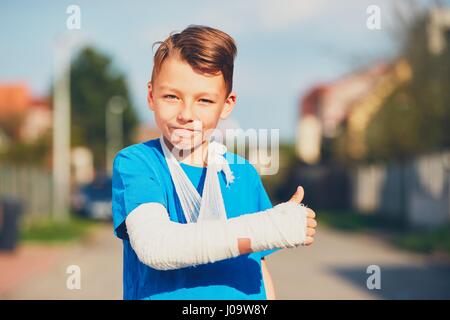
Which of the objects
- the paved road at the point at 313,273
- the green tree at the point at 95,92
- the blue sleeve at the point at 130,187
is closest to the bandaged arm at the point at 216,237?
the blue sleeve at the point at 130,187

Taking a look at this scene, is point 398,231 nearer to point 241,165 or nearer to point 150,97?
point 241,165

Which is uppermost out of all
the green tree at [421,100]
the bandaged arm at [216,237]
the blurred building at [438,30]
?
the blurred building at [438,30]

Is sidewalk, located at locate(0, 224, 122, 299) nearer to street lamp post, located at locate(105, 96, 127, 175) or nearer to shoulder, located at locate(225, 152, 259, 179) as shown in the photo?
shoulder, located at locate(225, 152, 259, 179)

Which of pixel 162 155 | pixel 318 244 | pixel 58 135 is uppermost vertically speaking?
pixel 58 135

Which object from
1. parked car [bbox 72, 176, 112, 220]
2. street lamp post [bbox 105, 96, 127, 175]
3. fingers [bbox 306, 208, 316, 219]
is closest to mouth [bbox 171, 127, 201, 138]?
fingers [bbox 306, 208, 316, 219]

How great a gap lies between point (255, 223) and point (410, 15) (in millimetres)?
20106

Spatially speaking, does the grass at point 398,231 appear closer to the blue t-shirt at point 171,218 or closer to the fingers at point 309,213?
the blue t-shirt at point 171,218

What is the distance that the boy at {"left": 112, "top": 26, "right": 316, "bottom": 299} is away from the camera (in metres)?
1.89

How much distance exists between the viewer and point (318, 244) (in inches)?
719

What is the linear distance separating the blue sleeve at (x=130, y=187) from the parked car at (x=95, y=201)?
25541mm

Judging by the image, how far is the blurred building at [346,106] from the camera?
910 inches
